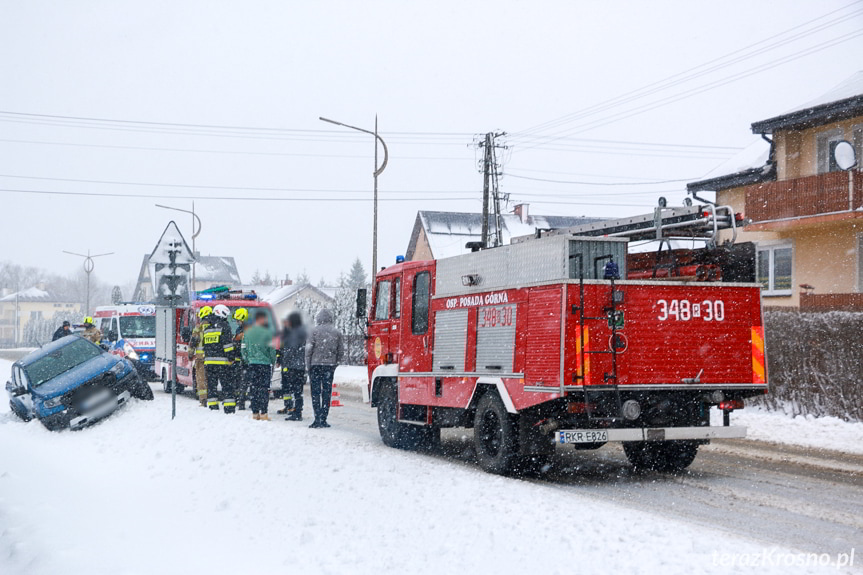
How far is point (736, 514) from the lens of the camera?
7734mm

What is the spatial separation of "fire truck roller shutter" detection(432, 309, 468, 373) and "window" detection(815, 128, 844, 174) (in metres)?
19.6

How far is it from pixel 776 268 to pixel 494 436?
21619 millimetres

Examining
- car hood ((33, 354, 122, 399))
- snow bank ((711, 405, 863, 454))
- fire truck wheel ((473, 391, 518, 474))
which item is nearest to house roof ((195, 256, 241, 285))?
car hood ((33, 354, 122, 399))

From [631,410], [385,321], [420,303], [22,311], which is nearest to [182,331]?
[385,321]

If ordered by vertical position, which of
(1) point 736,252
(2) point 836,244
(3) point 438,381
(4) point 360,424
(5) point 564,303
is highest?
(2) point 836,244

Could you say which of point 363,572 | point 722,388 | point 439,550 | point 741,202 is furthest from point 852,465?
point 741,202

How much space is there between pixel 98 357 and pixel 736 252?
12.2 m

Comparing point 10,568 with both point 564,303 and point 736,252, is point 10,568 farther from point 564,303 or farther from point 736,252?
point 736,252

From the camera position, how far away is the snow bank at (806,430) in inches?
508

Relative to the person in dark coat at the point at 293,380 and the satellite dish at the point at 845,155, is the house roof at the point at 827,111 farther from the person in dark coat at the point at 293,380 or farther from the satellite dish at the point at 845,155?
the person in dark coat at the point at 293,380

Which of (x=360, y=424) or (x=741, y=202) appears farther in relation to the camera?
(x=741, y=202)

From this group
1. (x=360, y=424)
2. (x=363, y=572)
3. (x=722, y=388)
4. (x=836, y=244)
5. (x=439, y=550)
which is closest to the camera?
(x=363, y=572)

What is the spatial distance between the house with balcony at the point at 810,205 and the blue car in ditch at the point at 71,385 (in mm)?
17480

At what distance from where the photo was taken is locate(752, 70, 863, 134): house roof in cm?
2491
